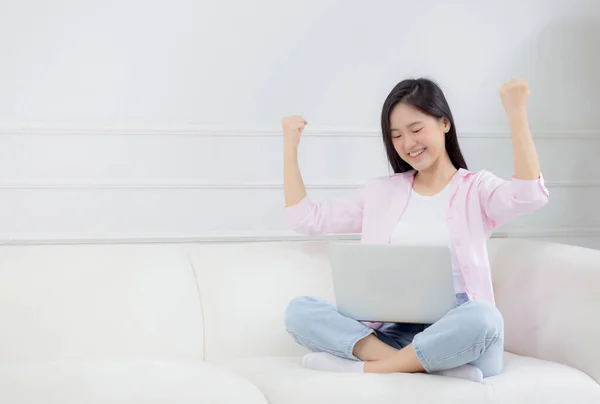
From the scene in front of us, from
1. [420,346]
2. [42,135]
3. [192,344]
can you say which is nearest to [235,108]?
[42,135]

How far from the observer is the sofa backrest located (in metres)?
2.01

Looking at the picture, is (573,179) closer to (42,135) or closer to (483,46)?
(483,46)

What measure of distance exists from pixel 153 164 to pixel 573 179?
59.1 inches

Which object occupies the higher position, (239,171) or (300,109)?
(300,109)

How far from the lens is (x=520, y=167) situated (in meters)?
1.96

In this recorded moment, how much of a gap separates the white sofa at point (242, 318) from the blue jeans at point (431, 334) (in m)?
0.05

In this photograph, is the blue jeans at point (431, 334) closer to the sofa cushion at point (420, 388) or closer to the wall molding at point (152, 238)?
the sofa cushion at point (420, 388)

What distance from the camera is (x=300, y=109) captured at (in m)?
2.64

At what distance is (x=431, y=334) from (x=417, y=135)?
1.97 ft

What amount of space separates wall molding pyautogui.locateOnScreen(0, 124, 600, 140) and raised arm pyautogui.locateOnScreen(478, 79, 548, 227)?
2.48ft

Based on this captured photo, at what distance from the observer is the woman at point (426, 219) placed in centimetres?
174

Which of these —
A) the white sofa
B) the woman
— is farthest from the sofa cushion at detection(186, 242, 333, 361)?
the woman

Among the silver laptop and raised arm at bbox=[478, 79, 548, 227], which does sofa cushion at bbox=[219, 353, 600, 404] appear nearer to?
the silver laptop

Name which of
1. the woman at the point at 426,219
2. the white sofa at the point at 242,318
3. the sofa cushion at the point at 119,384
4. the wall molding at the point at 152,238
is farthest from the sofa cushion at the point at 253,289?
the sofa cushion at the point at 119,384
